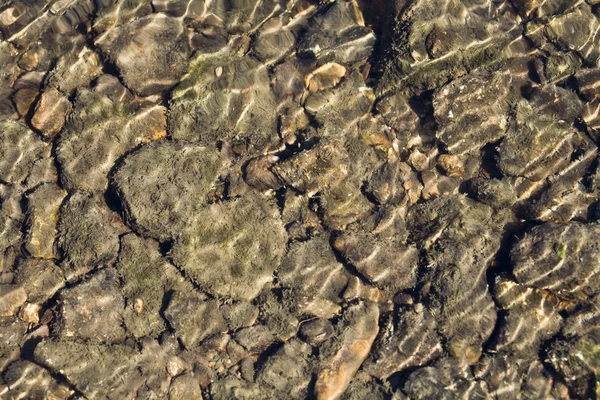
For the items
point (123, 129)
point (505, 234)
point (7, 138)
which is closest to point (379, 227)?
point (505, 234)

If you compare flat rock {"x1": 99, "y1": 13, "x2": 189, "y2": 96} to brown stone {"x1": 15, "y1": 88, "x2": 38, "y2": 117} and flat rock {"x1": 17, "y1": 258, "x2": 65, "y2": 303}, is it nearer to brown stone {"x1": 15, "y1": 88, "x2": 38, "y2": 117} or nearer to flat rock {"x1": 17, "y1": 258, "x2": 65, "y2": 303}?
brown stone {"x1": 15, "y1": 88, "x2": 38, "y2": 117}

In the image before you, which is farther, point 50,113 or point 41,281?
point 50,113

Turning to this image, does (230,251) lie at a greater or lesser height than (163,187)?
lesser

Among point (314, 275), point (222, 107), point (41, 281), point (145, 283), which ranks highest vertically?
point (222, 107)

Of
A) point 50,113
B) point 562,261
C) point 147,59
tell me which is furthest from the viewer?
point 147,59


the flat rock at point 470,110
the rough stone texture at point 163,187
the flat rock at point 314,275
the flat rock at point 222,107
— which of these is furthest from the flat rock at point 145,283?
the flat rock at point 470,110

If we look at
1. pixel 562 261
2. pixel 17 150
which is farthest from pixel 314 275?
pixel 17 150

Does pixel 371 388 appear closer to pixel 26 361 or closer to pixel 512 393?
pixel 512 393

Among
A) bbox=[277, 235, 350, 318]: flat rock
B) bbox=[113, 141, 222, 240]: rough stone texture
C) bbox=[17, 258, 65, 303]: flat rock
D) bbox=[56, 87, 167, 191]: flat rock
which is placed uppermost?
bbox=[56, 87, 167, 191]: flat rock

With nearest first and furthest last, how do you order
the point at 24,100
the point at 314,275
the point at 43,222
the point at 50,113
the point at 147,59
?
the point at 314,275
the point at 43,222
the point at 50,113
the point at 147,59
the point at 24,100

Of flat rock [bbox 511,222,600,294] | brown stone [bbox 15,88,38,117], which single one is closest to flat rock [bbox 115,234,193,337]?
brown stone [bbox 15,88,38,117]

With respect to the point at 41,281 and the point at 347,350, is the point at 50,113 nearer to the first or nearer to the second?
the point at 41,281
